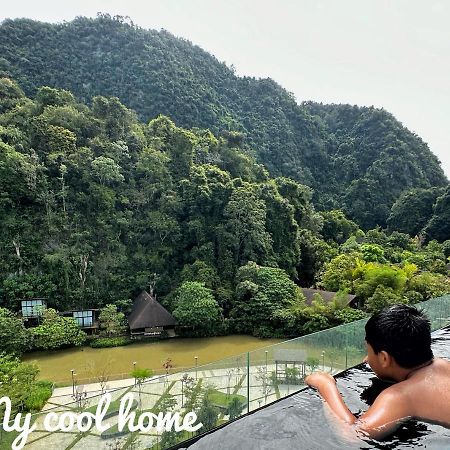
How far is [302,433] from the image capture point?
5.58ft

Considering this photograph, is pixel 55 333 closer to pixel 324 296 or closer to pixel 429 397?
pixel 324 296

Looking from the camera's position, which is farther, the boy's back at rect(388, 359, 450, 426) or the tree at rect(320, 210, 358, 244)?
the tree at rect(320, 210, 358, 244)

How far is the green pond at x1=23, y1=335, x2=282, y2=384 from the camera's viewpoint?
13914 millimetres

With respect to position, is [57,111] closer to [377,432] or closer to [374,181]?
[377,432]

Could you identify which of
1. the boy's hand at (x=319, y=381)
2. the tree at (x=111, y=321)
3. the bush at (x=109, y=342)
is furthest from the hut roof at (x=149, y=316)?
the boy's hand at (x=319, y=381)

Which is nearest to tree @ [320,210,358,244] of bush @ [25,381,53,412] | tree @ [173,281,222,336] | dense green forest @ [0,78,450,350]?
dense green forest @ [0,78,450,350]

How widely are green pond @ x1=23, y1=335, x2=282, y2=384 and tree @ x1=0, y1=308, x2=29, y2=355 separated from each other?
1.74 feet

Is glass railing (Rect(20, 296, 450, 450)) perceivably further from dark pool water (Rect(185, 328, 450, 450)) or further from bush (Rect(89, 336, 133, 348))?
bush (Rect(89, 336, 133, 348))

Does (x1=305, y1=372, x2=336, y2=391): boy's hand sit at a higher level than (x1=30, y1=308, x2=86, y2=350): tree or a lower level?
higher

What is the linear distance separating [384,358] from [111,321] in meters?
16.3

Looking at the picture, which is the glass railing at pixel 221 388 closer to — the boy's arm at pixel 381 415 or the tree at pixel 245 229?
the boy's arm at pixel 381 415

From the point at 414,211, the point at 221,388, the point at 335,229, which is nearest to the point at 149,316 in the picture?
the point at 221,388

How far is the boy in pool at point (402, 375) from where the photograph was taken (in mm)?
1744

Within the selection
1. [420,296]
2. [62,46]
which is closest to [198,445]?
[420,296]
